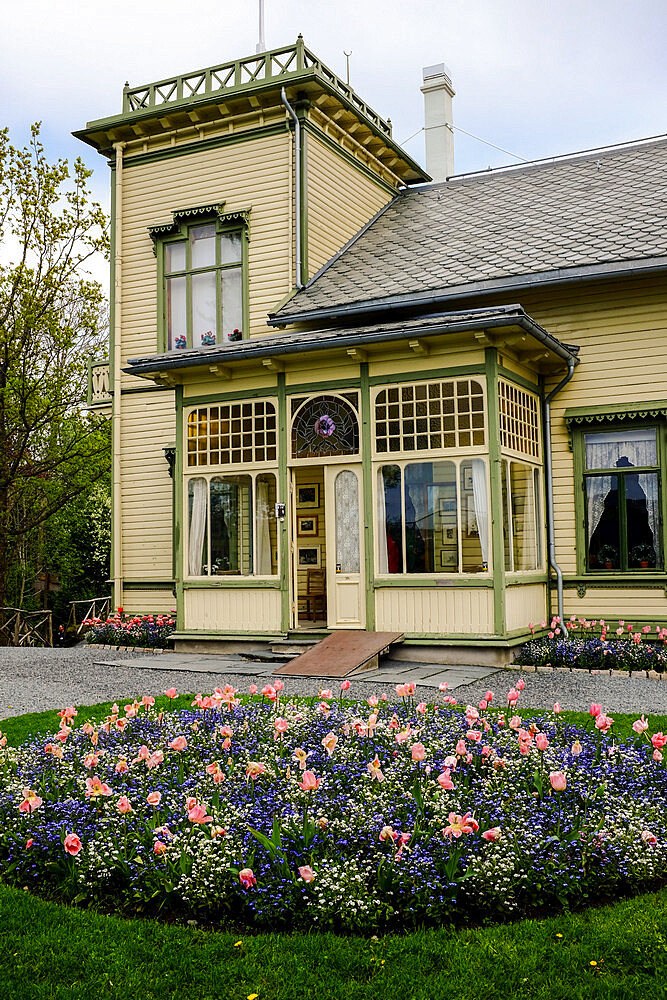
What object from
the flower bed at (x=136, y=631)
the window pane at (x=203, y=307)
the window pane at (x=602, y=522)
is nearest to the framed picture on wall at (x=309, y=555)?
the flower bed at (x=136, y=631)

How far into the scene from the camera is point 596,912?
4105 millimetres

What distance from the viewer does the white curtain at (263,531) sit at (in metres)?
12.4

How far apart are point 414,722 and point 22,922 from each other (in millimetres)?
3087

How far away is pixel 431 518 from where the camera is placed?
36.9 ft

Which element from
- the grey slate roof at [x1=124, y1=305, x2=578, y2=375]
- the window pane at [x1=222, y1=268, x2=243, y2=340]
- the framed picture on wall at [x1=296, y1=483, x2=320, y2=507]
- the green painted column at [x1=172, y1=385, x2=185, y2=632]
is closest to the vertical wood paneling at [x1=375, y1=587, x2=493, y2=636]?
the green painted column at [x1=172, y1=385, x2=185, y2=632]

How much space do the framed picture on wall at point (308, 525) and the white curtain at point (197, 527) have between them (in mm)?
3176

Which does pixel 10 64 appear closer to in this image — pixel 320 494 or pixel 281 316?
pixel 281 316

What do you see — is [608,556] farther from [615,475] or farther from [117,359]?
[117,359]

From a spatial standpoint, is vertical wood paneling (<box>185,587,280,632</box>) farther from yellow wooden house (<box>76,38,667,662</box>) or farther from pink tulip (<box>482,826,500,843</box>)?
pink tulip (<box>482,826,500,843</box>)

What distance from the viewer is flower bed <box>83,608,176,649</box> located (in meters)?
14.2

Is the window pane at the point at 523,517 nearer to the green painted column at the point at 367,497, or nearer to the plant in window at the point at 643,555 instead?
the plant in window at the point at 643,555

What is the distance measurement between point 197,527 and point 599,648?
17.8ft

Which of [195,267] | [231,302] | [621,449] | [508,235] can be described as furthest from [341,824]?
[195,267]

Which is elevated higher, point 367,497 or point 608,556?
point 367,497
